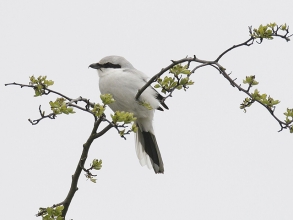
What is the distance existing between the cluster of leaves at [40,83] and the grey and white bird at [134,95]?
1.65m

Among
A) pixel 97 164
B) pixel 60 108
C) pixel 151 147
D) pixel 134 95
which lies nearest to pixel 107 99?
pixel 60 108

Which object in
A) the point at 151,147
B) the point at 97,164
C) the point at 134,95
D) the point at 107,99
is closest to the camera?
the point at 107,99

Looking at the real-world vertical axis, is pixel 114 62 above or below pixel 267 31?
above

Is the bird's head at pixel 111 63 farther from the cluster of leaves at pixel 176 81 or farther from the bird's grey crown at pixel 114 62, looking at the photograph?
the cluster of leaves at pixel 176 81

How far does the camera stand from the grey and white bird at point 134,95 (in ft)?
17.9

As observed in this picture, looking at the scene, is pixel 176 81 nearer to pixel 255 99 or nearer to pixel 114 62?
pixel 255 99

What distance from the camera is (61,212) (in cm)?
365

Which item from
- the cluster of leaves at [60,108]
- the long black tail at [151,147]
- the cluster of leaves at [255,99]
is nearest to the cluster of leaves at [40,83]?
the cluster of leaves at [60,108]

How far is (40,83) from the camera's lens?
12.6 feet

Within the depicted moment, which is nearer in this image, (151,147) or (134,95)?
(134,95)

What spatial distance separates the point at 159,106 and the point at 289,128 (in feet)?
7.11

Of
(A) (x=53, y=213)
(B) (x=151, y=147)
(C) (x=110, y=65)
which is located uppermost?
(C) (x=110, y=65)

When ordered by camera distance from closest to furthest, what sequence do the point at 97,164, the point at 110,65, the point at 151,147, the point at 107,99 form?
the point at 107,99 → the point at 97,164 → the point at 110,65 → the point at 151,147

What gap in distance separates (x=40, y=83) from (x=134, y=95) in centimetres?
170
